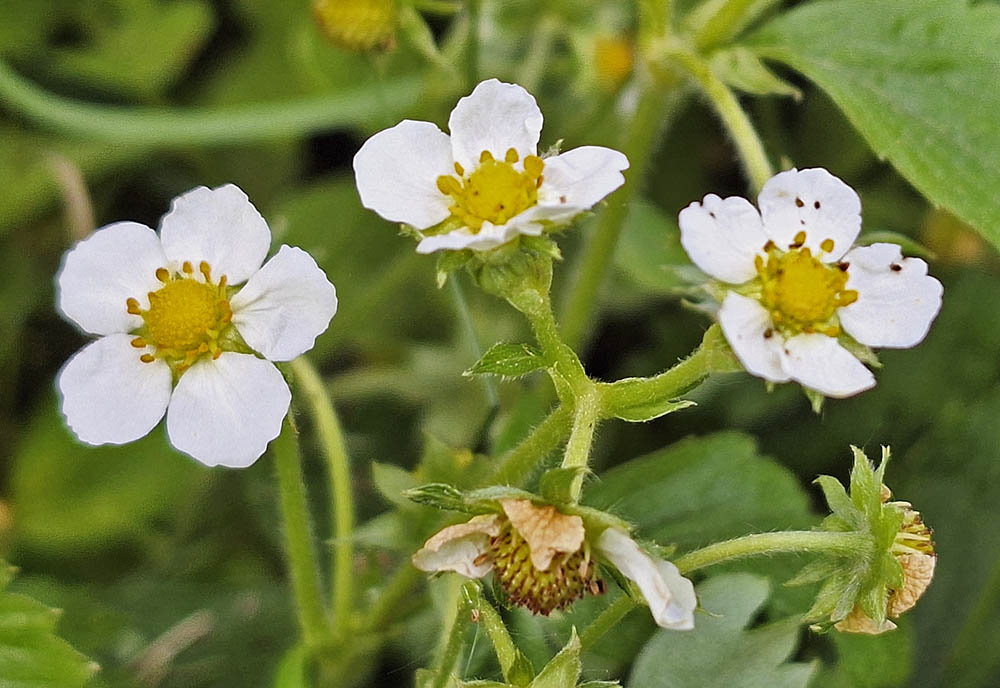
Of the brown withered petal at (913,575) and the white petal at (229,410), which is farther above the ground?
the white petal at (229,410)

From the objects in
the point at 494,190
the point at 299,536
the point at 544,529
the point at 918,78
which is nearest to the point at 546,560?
the point at 544,529

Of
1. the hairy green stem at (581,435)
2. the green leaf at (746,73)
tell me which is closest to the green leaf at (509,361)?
the hairy green stem at (581,435)

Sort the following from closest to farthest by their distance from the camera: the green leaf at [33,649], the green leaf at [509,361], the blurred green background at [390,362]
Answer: the green leaf at [509,361]
the green leaf at [33,649]
the blurred green background at [390,362]

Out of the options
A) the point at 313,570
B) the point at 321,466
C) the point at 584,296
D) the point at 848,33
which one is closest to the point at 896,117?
the point at 848,33

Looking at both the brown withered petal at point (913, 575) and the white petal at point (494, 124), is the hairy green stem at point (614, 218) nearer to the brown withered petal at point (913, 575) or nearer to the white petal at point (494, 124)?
the white petal at point (494, 124)

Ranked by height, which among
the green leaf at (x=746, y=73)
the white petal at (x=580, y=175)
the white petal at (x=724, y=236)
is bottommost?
the green leaf at (x=746, y=73)

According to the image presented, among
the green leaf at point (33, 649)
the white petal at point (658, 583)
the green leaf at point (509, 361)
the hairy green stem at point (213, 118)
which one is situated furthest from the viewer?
the hairy green stem at point (213, 118)
